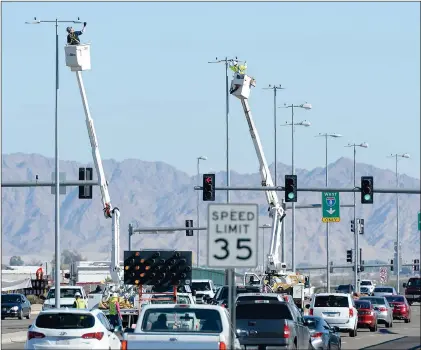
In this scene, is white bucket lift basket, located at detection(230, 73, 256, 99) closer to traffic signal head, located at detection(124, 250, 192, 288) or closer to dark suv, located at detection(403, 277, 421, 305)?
traffic signal head, located at detection(124, 250, 192, 288)

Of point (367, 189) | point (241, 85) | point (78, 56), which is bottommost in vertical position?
point (367, 189)

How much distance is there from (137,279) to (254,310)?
7.10m

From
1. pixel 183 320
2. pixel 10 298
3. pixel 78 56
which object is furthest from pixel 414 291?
pixel 183 320

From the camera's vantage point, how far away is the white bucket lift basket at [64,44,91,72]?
59853mm

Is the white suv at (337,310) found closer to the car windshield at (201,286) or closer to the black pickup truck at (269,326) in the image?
the black pickup truck at (269,326)

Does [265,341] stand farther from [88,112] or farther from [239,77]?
[239,77]

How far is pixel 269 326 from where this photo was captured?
106 ft

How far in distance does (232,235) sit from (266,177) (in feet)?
161

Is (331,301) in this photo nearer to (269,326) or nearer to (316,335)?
(316,335)

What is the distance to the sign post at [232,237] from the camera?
20.8 m

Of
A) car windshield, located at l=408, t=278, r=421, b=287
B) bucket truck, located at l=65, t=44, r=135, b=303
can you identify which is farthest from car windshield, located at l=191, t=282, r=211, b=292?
Result: car windshield, located at l=408, t=278, r=421, b=287

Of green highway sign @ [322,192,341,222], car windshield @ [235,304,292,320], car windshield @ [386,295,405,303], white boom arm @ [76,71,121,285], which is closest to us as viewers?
car windshield @ [235,304,292,320]

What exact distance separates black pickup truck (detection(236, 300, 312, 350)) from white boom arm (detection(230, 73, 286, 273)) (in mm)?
33512

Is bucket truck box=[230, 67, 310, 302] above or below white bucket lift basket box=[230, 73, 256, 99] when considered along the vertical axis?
below
